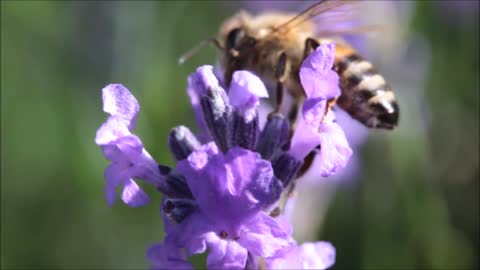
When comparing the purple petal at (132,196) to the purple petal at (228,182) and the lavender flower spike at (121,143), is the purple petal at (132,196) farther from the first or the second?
the purple petal at (228,182)

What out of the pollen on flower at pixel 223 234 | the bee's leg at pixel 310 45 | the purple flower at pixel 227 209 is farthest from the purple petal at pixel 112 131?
the bee's leg at pixel 310 45

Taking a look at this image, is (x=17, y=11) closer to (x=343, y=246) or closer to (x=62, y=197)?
(x=62, y=197)

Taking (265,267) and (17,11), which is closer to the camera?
(265,267)

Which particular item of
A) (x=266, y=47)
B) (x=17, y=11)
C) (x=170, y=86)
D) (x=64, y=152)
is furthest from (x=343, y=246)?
(x=17, y=11)

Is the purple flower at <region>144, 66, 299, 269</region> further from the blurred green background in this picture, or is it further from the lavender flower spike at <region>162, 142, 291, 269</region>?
the blurred green background

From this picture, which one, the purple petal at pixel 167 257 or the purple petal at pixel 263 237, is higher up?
the purple petal at pixel 263 237

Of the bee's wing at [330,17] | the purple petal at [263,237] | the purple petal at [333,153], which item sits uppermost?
the bee's wing at [330,17]
